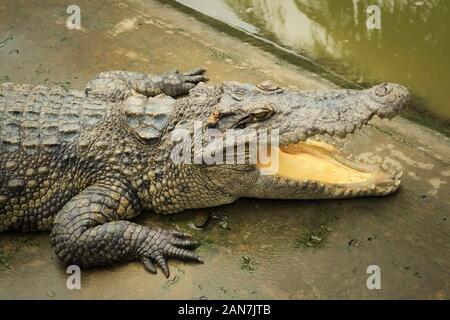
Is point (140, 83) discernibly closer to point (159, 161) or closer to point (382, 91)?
point (159, 161)

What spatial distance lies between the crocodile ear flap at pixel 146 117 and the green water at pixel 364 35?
2.16m

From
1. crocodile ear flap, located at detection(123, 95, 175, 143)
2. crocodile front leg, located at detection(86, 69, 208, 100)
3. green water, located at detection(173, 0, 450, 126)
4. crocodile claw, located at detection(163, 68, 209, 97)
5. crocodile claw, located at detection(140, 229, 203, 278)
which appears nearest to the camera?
crocodile claw, located at detection(140, 229, 203, 278)

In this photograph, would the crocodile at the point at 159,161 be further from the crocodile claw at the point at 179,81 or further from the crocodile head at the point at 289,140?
the crocodile claw at the point at 179,81

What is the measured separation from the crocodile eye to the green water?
1366mm

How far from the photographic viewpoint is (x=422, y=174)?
412 cm

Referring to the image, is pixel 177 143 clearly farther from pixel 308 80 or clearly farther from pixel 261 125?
pixel 308 80

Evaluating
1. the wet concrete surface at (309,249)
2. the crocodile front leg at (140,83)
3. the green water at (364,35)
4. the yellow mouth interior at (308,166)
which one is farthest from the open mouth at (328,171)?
the crocodile front leg at (140,83)

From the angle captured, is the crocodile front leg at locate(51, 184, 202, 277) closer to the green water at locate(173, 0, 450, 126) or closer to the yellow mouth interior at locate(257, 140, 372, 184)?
the yellow mouth interior at locate(257, 140, 372, 184)

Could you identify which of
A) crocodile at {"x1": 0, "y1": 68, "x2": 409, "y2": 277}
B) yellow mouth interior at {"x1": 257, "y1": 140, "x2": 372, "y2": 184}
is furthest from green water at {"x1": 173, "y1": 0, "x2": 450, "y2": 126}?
crocodile at {"x1": 0, "y1": 68, "x2": 409, "y2": 277}

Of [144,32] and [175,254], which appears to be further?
[144,32]

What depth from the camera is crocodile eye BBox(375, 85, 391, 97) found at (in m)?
3.59

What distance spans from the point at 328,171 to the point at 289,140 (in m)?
0.44
